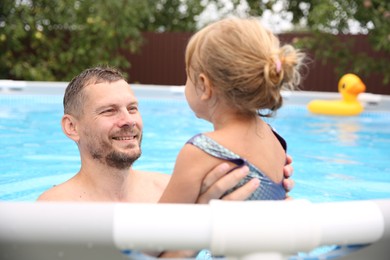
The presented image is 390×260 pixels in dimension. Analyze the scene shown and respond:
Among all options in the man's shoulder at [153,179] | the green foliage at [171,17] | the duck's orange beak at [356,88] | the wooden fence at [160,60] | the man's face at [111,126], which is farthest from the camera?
the green foliage at [171,17]

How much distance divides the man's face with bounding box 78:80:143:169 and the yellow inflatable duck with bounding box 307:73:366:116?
6.36 meters

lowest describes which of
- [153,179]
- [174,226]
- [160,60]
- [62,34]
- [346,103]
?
[160,60]

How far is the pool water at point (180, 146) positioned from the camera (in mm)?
4906

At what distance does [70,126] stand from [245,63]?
→ 49.9 inches

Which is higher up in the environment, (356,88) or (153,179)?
(153,179)

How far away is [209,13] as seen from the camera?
16.4 metres

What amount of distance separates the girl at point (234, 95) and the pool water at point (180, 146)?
173cm

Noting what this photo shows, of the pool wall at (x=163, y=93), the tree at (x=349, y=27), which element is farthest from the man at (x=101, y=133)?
the tree at (x=349, y=27)

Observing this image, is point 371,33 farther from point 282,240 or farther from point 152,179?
point 282,240

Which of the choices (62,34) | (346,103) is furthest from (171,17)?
(346,103)

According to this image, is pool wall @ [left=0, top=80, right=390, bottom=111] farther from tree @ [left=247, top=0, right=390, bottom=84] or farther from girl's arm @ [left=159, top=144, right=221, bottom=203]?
girl's arm @ [left=159, top=144, right=221, bottom=203]

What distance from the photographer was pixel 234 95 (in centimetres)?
171

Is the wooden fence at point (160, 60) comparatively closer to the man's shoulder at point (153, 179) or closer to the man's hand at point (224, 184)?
the man's shoulder at point (153, 179)

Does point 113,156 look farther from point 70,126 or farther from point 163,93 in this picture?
point 163,93
